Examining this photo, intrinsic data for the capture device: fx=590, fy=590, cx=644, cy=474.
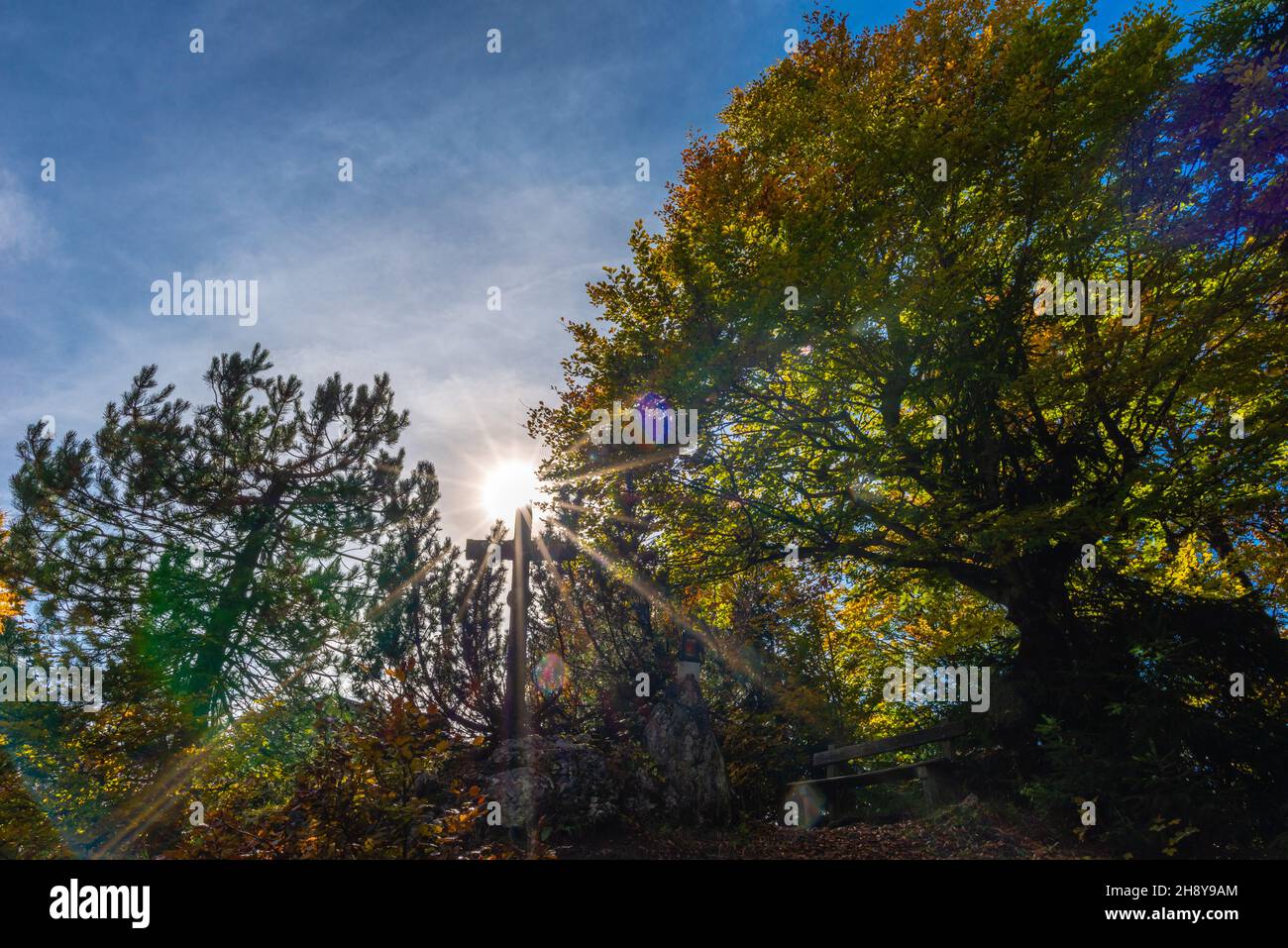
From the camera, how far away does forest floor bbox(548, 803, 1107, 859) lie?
7.24m

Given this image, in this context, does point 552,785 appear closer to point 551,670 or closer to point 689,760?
point 689,760

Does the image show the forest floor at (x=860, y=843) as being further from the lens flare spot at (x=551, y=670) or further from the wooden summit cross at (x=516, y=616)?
the lens flare spot at (x=551, y=670)

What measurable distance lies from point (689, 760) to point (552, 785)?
6.70 ft

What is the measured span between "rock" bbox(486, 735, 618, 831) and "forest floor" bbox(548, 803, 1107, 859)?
367mm

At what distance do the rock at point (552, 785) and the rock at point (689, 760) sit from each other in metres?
0.86

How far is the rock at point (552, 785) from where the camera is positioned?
734 centimetres

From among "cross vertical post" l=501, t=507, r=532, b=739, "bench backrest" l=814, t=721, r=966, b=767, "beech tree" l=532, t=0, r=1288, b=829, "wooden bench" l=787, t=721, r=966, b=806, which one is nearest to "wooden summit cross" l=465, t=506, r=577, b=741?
"cross vertical post" l=501, t=507, r=532, b=739

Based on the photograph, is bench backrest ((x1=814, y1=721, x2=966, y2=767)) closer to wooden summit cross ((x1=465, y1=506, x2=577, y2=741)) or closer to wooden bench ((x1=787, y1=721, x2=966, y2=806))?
wooden bench ((x1=787, y1=721, x2=966, y2=806))

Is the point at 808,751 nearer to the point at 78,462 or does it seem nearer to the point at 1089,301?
the point at 1089,301

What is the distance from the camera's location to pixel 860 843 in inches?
314

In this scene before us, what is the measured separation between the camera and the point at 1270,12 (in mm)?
9203

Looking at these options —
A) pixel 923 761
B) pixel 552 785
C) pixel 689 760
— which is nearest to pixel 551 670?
pixel 689 760

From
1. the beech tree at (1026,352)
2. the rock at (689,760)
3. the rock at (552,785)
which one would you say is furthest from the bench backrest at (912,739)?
the rock at (552,785)

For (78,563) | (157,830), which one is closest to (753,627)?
(157,830)
